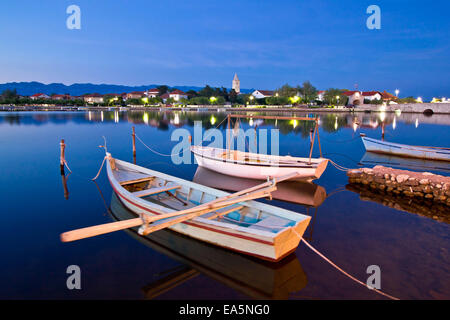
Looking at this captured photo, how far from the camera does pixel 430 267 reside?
691 cm

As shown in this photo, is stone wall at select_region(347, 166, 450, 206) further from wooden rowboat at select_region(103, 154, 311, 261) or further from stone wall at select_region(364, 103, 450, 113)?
stone wall at select_region(364, 103, 450, 113)

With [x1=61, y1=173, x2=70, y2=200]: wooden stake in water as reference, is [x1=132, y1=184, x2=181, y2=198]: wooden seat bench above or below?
above

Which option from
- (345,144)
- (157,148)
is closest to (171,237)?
(157,148)

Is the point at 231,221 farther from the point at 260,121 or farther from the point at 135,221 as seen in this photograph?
the point at 260,121

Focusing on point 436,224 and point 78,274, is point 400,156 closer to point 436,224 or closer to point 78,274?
point 436,224

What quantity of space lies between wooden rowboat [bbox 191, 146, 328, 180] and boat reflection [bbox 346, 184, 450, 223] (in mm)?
2440

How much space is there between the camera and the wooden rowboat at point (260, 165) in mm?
12711

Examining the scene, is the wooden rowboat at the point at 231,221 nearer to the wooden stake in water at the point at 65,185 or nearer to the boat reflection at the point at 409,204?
the wooden stake in water at the point at 65,185

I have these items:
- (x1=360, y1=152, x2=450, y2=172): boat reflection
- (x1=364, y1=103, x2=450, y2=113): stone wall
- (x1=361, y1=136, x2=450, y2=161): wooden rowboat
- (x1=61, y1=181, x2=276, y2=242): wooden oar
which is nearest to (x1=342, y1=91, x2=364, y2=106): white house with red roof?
(x1=364, y1=103, x2=450, y2=113): stone wall

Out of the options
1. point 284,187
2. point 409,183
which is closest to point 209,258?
point 284,187

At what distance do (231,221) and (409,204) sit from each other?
27.5 feet

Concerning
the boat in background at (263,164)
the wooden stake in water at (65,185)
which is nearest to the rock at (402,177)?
the boat in background at (263,164)

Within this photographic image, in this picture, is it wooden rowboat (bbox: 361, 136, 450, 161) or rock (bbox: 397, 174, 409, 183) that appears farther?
wooden rowboat (bbox: 361, 136, 450, 161)

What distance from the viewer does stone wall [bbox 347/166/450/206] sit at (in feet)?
37.3
